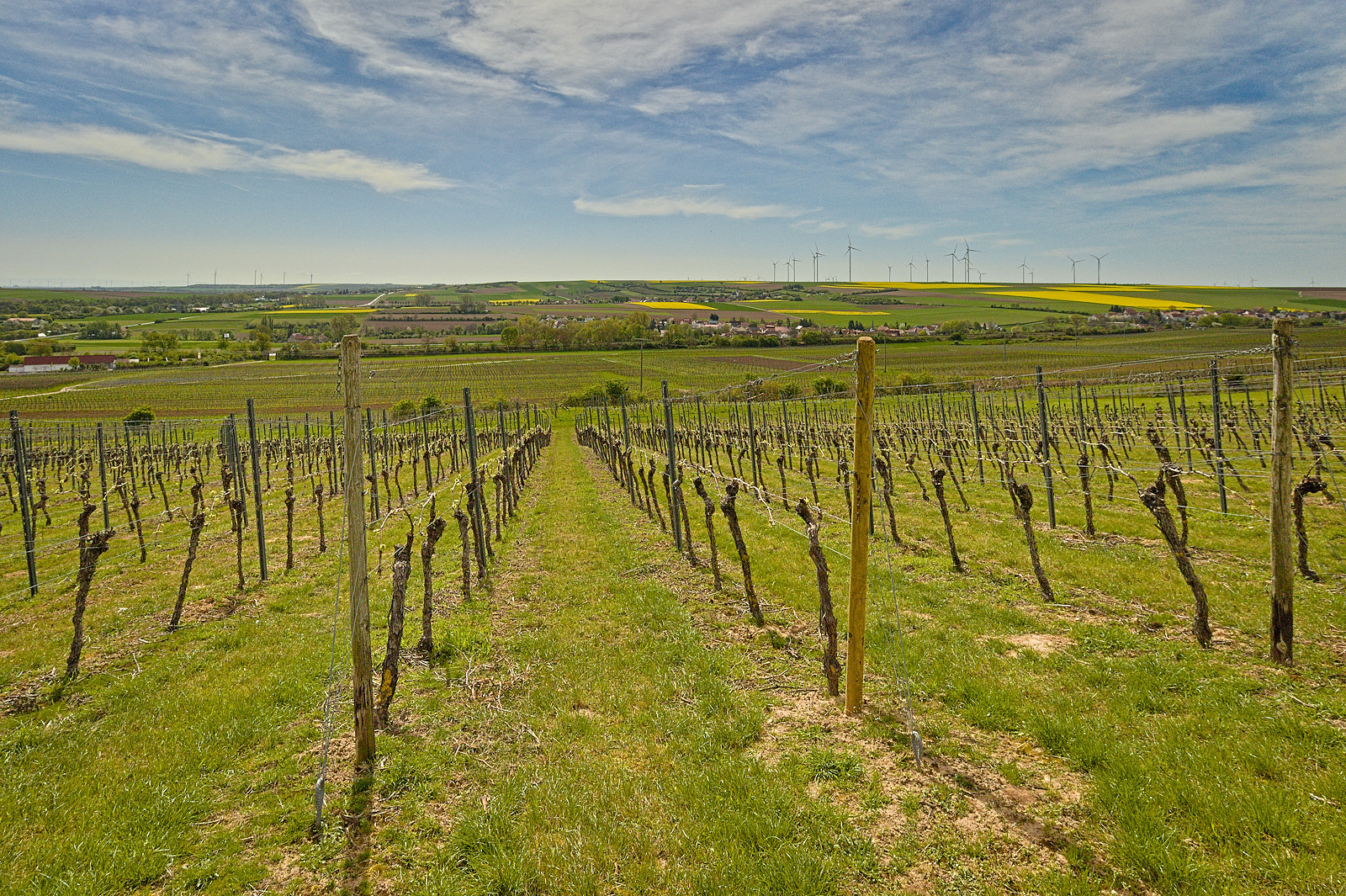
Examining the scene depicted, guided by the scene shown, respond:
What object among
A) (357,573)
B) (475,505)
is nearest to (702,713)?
(357,573)

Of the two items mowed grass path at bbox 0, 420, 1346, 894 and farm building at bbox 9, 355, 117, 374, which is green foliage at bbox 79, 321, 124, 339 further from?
mowed grass path at bbox 0, 420, 1346, 894

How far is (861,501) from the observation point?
17.1 feet

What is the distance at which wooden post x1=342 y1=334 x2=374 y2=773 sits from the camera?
5.14 metres

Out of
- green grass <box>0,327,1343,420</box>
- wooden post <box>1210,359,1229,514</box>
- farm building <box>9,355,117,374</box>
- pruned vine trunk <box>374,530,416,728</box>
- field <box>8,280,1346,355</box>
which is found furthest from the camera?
field <box>8,280,1346,355</box>

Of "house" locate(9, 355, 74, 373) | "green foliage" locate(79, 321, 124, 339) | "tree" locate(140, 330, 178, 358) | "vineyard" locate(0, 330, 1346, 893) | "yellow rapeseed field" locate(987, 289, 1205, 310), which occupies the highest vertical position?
"yellow rapeseed field" locate(987, 289, 1205, 310)

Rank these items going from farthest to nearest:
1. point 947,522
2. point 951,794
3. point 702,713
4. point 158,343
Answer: point 158,343 → point 947,522 → point 702,713 → point 951,794

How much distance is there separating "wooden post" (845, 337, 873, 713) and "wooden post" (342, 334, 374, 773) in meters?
4.09

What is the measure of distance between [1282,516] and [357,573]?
854 cm

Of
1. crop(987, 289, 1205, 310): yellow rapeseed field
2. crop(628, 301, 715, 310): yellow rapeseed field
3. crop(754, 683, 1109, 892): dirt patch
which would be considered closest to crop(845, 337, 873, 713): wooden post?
crop(754, 683, 1109, 892): dirt patch

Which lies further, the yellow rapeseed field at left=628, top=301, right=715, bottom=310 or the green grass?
the yellow rapeseed field at left=628, top=301, right=715, bottom=310

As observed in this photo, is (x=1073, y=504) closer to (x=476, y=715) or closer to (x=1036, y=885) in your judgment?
(x=1036, y=885)

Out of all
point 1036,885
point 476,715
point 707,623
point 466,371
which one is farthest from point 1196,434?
point 466,371

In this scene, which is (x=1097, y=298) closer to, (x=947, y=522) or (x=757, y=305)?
(x=757, y=305)

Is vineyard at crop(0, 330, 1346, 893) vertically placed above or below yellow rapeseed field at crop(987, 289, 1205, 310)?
below
